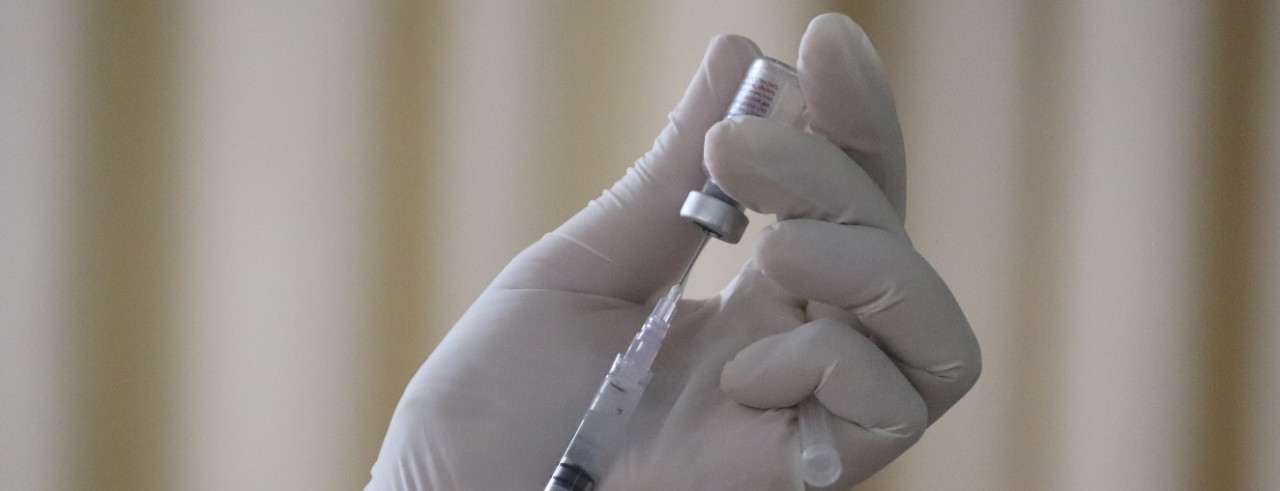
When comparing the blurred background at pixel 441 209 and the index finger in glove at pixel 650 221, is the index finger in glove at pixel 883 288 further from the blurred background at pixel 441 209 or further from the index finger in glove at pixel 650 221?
the blurred background at pixel 441 209

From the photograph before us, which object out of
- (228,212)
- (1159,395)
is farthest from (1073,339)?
(228,212)

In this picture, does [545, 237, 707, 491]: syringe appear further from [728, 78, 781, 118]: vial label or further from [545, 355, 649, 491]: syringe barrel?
[728, 78, 781, 118]: vial label

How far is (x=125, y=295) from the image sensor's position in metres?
1.36

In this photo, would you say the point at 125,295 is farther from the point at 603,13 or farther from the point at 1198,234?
the point at 1198,234

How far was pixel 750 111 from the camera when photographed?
2.58 feet

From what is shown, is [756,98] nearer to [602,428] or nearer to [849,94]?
[849,94]

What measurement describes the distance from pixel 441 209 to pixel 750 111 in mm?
681

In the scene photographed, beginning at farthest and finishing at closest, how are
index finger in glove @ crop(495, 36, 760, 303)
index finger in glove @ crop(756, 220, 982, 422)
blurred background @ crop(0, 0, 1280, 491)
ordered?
blurred background @ crop(0, 0, 1280, 491)
index finger in glove @ crop(495, 36, 760, 303)
index finger in glove @ crop(756, 220, 982, 422)

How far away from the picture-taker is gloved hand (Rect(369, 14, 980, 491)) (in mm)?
751

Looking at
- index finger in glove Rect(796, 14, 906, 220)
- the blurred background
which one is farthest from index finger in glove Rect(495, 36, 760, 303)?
the blurred background

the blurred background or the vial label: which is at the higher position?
the vial label

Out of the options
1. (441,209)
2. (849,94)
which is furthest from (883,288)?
(441,209)

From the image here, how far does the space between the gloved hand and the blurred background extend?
44 centimetres

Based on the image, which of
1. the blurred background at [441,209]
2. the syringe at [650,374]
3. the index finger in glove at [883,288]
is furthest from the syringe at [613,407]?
the blurred background at [441,209]
